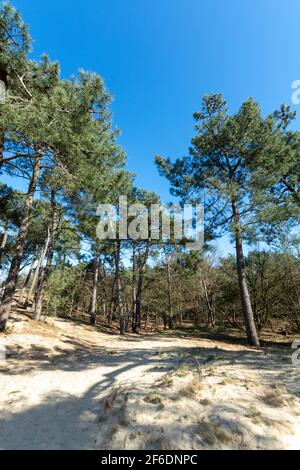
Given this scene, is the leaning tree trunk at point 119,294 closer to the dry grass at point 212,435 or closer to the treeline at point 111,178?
the treeline at point 111,178

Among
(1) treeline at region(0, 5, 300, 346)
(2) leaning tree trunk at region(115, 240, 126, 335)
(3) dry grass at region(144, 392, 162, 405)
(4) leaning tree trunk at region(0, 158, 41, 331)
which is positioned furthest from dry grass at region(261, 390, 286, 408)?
(2) leaning tree trunk at region(115, 240, 126, 335)

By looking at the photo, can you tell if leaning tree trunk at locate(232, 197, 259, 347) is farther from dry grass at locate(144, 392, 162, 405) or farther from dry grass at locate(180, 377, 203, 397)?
dry grass at locate(144, 392, 162, 405)

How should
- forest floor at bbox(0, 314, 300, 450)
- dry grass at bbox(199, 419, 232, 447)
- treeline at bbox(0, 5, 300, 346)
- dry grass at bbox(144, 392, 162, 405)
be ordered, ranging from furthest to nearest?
treeline at bbox(0, 5, 300, 346)
dry grass at bbox(144, 392, 162, 405)
forest floor at bbox(0, 314, 300, 450)
dry grass at bbox(199, 419, 232, 447)

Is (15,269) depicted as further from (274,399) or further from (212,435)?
(274,399)

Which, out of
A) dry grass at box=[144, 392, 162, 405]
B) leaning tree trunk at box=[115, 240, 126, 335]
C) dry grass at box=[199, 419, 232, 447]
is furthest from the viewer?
leaning tree trunk at box=[115, 240, 126, 335]

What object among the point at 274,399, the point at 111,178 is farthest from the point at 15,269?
the point at 274,399

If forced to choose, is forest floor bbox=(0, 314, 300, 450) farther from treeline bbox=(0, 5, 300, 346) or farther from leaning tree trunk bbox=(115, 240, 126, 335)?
leaning tree trunk bbox=(115, 240, 126, 335)

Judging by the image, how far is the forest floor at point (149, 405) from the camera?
Answer: 276 centimetres

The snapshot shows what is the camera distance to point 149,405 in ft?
11.8

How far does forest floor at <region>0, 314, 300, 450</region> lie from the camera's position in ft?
9.07


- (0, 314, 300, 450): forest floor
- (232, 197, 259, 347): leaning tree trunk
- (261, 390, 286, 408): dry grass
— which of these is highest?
(232, 197, 259, 347): leaning tree trunk

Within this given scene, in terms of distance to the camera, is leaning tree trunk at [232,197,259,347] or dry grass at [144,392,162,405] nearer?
dry grass at [144,392,162,405]

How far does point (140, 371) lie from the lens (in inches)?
225

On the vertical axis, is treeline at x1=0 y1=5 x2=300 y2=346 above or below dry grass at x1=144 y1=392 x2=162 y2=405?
above
